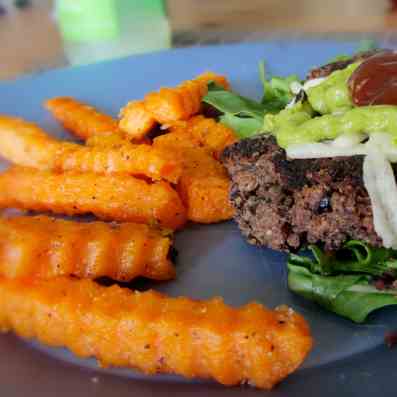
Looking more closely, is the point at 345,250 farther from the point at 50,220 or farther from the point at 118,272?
the point at 50,220

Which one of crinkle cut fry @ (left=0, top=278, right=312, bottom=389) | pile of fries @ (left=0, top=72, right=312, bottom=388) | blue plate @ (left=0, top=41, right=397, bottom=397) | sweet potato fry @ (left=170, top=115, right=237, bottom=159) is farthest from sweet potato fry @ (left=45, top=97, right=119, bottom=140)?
crinkle cut fry @ (left=0, top=278, right=312, bottom=389)

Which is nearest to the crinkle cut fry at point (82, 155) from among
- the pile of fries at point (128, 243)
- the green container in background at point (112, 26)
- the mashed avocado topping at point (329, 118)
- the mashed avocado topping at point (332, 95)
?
the pile of fries at point (128, 243)

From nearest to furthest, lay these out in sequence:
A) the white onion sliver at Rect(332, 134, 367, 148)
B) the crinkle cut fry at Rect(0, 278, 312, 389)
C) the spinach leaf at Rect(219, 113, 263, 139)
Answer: the crinkle cut fry at Rect(0, 278, 312, 389) < the white onion sliver at Rect(332, 134, 367, 148) < the spinach leaf at Rect(219, 113, 263, 139)

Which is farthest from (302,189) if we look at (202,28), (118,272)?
(202,28)

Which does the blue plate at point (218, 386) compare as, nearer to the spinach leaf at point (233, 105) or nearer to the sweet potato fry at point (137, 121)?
the sweet potato fry at point (137, 121)

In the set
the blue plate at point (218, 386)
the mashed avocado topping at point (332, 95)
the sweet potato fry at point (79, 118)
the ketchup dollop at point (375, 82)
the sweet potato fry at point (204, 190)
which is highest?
the ketchup dollop at point (375, 82)

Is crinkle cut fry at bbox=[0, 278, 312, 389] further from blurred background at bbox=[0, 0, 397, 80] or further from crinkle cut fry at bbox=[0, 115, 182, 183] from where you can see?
blurred background at bbox=[0, 0, 397, 80]
